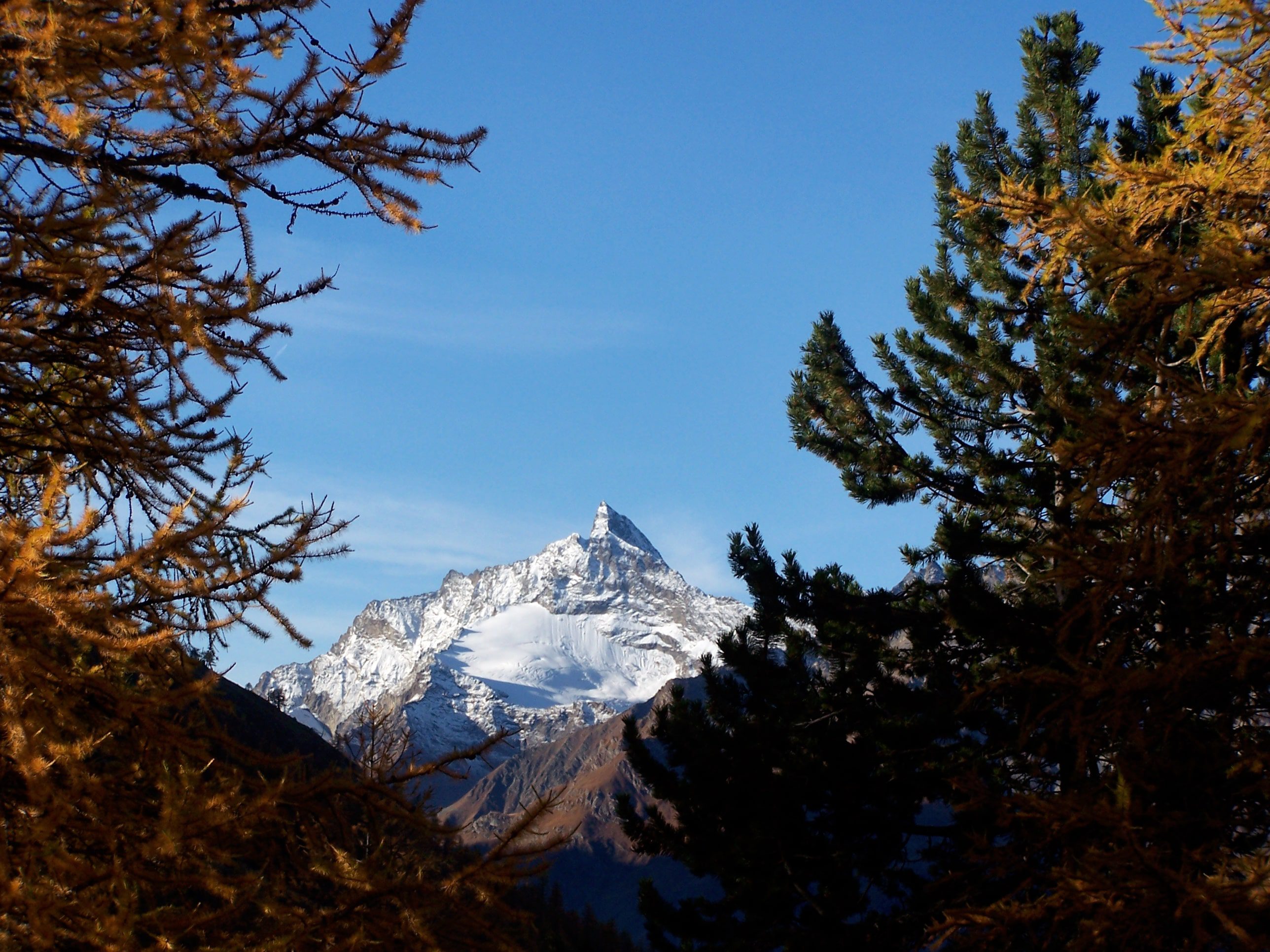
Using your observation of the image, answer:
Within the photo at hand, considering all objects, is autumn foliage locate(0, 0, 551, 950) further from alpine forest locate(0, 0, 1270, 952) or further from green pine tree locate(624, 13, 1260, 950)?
green pine tree locate(624, 13, 1260, 950)

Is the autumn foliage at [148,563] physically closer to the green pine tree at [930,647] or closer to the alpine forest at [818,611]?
the alpine forest at [818,611]

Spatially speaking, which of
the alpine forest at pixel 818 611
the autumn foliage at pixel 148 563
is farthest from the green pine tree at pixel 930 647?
the autumn foliage at pixel 148 563

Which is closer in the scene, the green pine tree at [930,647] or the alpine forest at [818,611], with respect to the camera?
the alpine forest at [818,611]

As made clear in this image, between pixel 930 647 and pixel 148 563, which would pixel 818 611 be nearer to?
pixel 930 647

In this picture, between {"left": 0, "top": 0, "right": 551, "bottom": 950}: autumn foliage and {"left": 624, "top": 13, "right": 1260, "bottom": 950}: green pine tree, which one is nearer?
{"left": 0, "top": 0, "right": 551, "bottom": 950}: autumn foliage

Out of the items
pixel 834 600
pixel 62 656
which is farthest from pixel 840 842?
pixel 62 656

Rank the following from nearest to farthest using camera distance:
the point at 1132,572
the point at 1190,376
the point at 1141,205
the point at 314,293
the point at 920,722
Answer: the point at 314,293, the point at 1132,572, the point at 1141,205, the point at 1190,376, the point at 920,722

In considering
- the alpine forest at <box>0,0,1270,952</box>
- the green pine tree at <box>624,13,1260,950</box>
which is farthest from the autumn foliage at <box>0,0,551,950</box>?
the green pine tree at <box>624,13,1260,950</box>

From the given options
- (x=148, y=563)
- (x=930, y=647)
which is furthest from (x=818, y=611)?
(x=148, y=563)

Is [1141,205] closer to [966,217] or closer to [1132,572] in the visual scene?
[1132,572]

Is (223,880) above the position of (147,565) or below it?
below

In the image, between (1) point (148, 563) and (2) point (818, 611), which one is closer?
(1) point (148, 563)

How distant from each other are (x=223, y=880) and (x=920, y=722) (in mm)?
7637

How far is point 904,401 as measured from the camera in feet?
35.9
